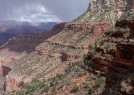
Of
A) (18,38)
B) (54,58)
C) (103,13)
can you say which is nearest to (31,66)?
(54,58)

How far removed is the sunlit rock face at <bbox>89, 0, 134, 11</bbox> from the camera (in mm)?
87550

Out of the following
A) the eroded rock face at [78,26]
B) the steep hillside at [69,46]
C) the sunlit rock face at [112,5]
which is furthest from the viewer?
the eroded rock face at [78,26]

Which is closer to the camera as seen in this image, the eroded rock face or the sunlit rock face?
the sunlit rock face

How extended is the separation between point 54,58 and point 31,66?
8545 mm

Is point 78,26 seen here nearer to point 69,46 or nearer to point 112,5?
point 69,46

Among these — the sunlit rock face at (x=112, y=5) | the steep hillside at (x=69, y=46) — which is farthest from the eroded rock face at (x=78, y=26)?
the sunlit rock face at (x=112, y=5)

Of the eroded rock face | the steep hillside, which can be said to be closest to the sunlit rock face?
the steep hillside

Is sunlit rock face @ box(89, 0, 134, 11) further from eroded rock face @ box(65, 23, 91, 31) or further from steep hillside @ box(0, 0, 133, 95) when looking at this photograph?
eroded rock face @ box(65, 23, 91, 31)

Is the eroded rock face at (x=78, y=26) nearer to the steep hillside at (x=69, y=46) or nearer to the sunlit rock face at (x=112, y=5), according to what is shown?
the steep hillside at (x=69, y=46)

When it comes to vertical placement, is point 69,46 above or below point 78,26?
below

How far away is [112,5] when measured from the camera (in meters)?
90.6

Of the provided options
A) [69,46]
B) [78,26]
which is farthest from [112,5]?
[69,46]

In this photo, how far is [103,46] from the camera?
3803 centimetres

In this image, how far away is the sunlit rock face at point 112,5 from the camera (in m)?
87.6
